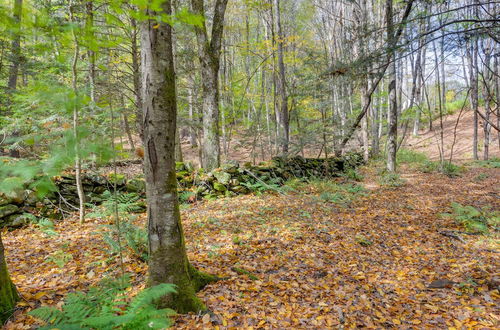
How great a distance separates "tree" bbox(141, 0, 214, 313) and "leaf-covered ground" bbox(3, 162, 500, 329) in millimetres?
475

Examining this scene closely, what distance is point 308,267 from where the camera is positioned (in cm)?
400

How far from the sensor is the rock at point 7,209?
4.96 meters

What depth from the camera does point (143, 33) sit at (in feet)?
7.82

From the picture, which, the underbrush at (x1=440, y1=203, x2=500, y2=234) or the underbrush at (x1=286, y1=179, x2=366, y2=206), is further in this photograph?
the underbrush at (x1=286, y1=179, x2=366, y2=206)

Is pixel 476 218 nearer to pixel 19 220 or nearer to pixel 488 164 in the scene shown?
pixel 19 220

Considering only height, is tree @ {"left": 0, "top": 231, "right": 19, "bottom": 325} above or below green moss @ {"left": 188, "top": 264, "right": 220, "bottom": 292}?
above

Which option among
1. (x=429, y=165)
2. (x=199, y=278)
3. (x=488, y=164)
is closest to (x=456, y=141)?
(x=488, y=164)

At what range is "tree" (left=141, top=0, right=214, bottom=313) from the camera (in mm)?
2395

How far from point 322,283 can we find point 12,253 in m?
4.62

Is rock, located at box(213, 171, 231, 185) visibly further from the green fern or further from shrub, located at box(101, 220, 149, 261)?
the green fern

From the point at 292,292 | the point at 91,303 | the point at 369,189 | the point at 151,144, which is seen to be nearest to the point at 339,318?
the point at 292,292

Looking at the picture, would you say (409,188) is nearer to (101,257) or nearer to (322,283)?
(322,283)

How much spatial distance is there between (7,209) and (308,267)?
561cm

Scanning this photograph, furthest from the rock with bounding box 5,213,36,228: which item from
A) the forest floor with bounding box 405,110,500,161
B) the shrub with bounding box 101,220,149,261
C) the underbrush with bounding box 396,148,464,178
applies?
the forest floor with bounding box 405,110,500,161
